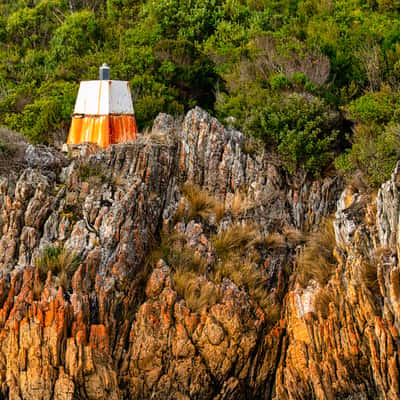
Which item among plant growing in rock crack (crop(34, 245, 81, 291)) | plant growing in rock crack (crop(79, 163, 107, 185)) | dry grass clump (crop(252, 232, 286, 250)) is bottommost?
plant growing in rock crack (crop(34, 245, 81, 291))

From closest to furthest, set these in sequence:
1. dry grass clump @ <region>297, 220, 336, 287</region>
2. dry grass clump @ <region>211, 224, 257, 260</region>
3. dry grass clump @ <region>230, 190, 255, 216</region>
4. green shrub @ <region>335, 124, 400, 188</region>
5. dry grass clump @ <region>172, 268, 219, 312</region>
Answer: dry grass clump @ <region>172, 268, 219, 312</region> → dry grass clump @ <region>297, 220, 336, 287</region> → dry grass clump @ <region>211, 224, 257, 260</region> → green shrub @ <region>335, 124, 400, 188</region> → dry grass clump @ <region>230, 190, 255, 216</region>

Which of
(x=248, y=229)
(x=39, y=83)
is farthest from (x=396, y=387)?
(x=39, y=83)

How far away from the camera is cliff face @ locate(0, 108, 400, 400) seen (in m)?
12.1

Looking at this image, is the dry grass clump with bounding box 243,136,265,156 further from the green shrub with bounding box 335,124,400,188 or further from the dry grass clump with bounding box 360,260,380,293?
the dry grass clump with bounding box 360,260,380,293

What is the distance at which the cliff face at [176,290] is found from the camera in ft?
39.7

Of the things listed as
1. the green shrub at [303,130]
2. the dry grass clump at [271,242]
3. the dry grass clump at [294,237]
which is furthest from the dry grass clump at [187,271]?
the green shrub at [303,130]

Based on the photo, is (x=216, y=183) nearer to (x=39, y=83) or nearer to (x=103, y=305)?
(x=103, y=305)

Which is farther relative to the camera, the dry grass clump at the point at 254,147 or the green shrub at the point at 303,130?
the dry grass clump at the point at 254,147

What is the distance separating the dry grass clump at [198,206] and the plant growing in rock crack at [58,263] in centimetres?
282

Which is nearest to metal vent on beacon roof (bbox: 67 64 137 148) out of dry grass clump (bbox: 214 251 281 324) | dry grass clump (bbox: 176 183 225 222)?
dry grass clump (bbox: 176 183 225 222)

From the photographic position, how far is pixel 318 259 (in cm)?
1389

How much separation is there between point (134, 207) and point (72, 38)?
13742 millimetres

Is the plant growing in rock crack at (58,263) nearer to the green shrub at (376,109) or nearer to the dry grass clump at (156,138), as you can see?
the dry grass clump at (156,138)

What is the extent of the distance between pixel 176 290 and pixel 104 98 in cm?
583
